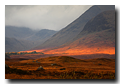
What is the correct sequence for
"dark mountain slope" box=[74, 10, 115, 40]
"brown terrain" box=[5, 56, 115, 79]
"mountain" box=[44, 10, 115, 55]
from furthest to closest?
1. "dark mountain slope" box=[74, 10, 115, 40]
2. "mountain" box=[44, 10, 115, 55]
3. "brown terrain" box=[5, 56, 115, 79]

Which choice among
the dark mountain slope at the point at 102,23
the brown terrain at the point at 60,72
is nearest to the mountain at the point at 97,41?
the dark mountain slope at the point at 102,23

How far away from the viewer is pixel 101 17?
158m

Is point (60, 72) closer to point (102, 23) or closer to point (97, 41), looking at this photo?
point (97, 41)

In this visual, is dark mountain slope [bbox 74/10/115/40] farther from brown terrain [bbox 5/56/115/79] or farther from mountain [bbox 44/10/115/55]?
brown terrain [bbox 5/56/115/79]

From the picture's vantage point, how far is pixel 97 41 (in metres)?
117

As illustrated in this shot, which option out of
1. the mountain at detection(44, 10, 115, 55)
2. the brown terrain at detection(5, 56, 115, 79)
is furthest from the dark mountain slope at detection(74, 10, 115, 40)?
the brown terrain at detection(5, 56, 115, 79)

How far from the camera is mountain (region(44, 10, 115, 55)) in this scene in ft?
334

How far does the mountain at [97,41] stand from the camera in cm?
10174

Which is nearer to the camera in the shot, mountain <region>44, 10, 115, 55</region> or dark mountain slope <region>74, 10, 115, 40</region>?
mountain <region>44, 10, 115, 55</region>

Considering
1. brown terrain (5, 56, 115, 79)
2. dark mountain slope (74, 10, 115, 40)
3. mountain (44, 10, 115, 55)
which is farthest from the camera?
dark mountain slope (74, 10, 115, 40)

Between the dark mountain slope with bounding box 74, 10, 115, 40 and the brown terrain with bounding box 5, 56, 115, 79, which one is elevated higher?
the dark mountain slope with bounding box 74, 10, 115, 40
